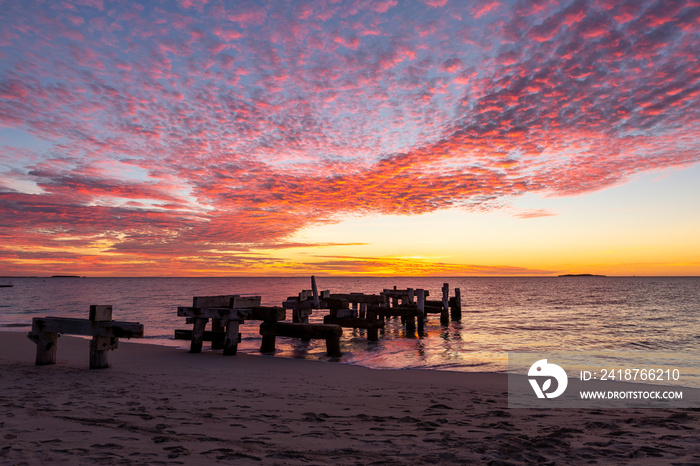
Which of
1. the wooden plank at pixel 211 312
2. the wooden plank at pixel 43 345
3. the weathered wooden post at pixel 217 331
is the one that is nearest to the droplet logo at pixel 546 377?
the wooden plank at pixel 211 312

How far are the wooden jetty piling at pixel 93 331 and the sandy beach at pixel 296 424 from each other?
52 centimetres

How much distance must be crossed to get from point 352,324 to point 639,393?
39.7 ft

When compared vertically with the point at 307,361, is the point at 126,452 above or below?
above

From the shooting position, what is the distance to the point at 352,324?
19422 mm

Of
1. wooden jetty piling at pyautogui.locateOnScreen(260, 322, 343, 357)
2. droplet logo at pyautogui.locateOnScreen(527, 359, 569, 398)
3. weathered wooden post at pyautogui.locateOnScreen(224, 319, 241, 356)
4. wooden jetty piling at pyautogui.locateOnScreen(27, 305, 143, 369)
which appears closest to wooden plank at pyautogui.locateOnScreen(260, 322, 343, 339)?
wooden jetty piling at pyautogui.locateOnScreen(260, 322, 343, 357)

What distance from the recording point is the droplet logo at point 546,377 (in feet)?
29.9

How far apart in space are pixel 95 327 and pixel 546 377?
38.5 feet

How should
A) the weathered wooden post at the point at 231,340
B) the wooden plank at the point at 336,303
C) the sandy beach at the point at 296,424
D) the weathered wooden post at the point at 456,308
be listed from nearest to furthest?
the sandy beach at the point at 296,424, the weathered wooden post at the point at 231,340, the wooden plank at the point at 336,303, the weathered wooden post at the point at 456,308

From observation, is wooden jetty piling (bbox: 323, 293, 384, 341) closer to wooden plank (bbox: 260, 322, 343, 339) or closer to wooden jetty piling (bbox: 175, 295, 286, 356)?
wooden plank (bbox: 260, 322, 343, 339)

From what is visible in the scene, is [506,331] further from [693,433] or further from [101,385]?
[101,385]

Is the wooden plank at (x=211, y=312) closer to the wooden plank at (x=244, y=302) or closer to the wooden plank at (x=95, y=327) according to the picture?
the wooden plank at (x=244, y=302)

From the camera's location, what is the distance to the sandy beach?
4.36 meters

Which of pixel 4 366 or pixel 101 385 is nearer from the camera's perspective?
pixel 101 385

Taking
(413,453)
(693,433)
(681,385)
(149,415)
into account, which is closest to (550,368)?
(681,385)
